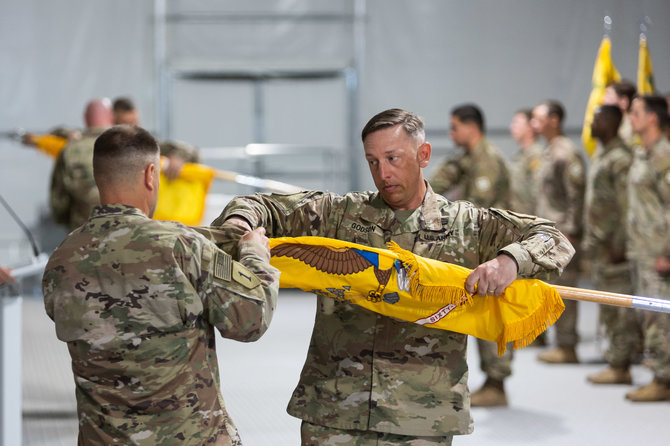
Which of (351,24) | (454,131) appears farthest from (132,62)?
(454,131)

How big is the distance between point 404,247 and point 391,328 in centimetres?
24

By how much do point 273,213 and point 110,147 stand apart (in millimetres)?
599

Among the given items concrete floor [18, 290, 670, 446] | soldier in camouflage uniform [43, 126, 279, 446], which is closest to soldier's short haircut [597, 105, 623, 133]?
concrete floor [18, 290, 670, 446]

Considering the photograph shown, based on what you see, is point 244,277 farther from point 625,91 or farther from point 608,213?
point 625,91

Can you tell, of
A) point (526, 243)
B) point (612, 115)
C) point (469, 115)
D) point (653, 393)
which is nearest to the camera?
point (526, 243)

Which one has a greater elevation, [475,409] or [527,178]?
[527,178]

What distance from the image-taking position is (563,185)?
245 inches

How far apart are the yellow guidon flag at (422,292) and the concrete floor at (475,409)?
1852 mm

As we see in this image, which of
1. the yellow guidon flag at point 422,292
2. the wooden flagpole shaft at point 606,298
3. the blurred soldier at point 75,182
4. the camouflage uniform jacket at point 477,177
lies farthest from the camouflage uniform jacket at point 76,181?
the wooden flagpole shaft at point 606,298

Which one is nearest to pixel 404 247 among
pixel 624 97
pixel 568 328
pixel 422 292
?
pixel 422 292

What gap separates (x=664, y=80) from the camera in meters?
9.98

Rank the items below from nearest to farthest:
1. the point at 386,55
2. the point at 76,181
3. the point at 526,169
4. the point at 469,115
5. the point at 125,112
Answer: the point at 76,181 < the point at 469,115 < the point at 125,112 < the point at 526,169 < the point at 386,55

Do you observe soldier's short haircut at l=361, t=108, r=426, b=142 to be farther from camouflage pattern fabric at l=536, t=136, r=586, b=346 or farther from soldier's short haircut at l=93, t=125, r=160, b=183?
camouflage pattern fabric at l=536, t=136, r=586, b=346

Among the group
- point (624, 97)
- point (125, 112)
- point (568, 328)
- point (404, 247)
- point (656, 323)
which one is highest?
point (624, 97)
